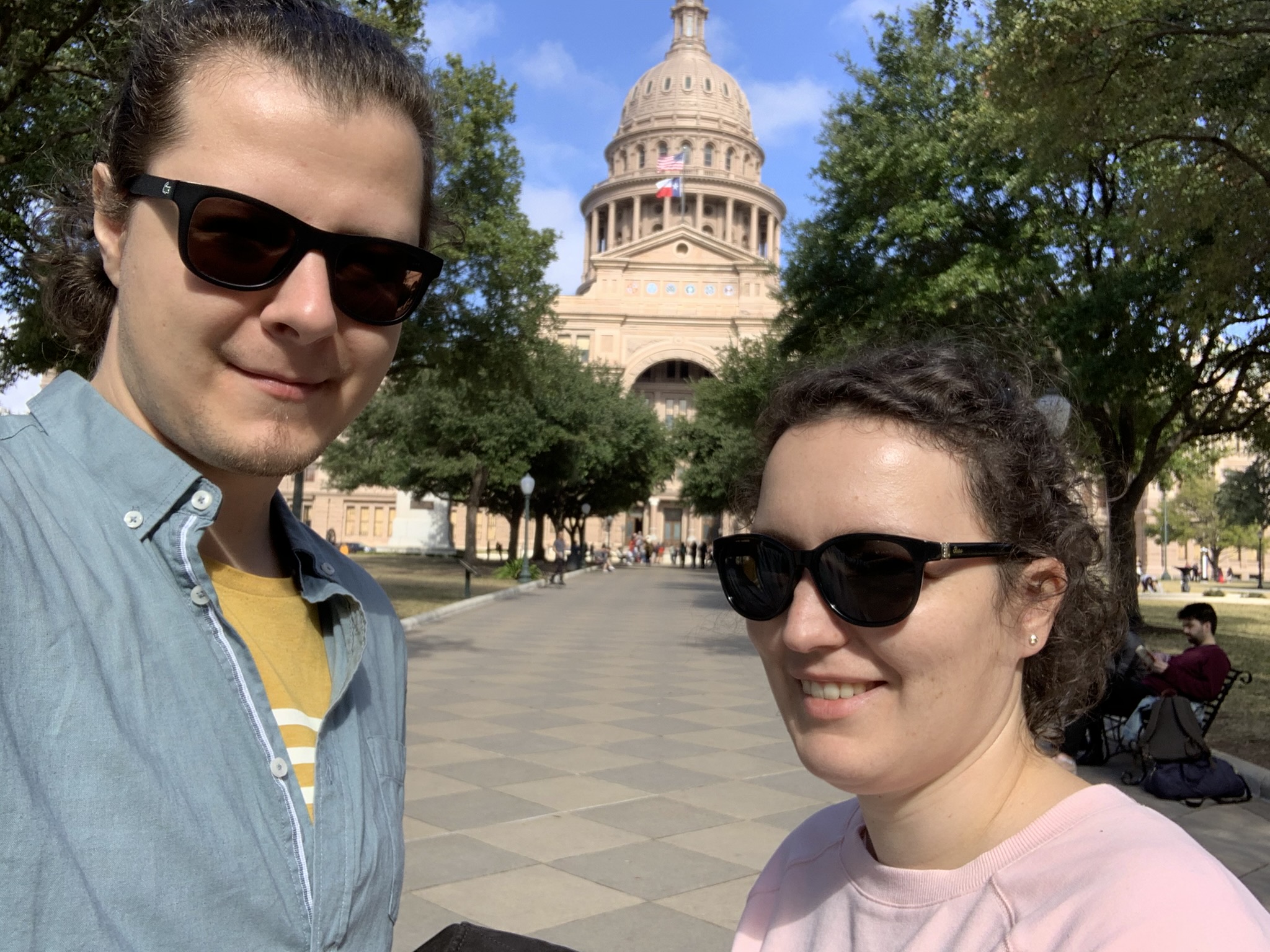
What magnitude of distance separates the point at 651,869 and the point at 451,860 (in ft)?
3.38

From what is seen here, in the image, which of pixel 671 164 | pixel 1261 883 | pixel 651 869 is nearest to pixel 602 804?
pixel 651 869

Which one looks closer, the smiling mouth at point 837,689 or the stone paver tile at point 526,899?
the smiling mouth at point 837,689

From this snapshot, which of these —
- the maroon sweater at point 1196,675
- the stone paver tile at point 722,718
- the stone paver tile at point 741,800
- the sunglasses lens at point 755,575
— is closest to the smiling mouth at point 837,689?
the sunglasses lens at point 755,575

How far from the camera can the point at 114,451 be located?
139 centimetres

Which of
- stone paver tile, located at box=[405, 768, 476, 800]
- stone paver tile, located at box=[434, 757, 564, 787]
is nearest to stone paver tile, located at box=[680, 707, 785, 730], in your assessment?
stone paver tile, located at box=[434, 757, 564, 787]

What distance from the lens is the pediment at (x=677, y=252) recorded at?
288 feet

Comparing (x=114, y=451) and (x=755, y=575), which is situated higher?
(x=114, y=451)

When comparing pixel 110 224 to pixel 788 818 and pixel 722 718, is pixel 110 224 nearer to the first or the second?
pixel 788 818

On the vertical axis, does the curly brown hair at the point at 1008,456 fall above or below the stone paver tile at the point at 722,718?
above

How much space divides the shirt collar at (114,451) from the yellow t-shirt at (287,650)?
0.19 m

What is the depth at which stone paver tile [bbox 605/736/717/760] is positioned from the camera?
824cm

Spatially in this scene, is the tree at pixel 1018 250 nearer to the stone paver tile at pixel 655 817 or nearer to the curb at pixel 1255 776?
the curb at pixel 1255 776

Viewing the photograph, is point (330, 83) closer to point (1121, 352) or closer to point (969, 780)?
point (969, 780)

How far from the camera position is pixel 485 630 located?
59.2 feet
